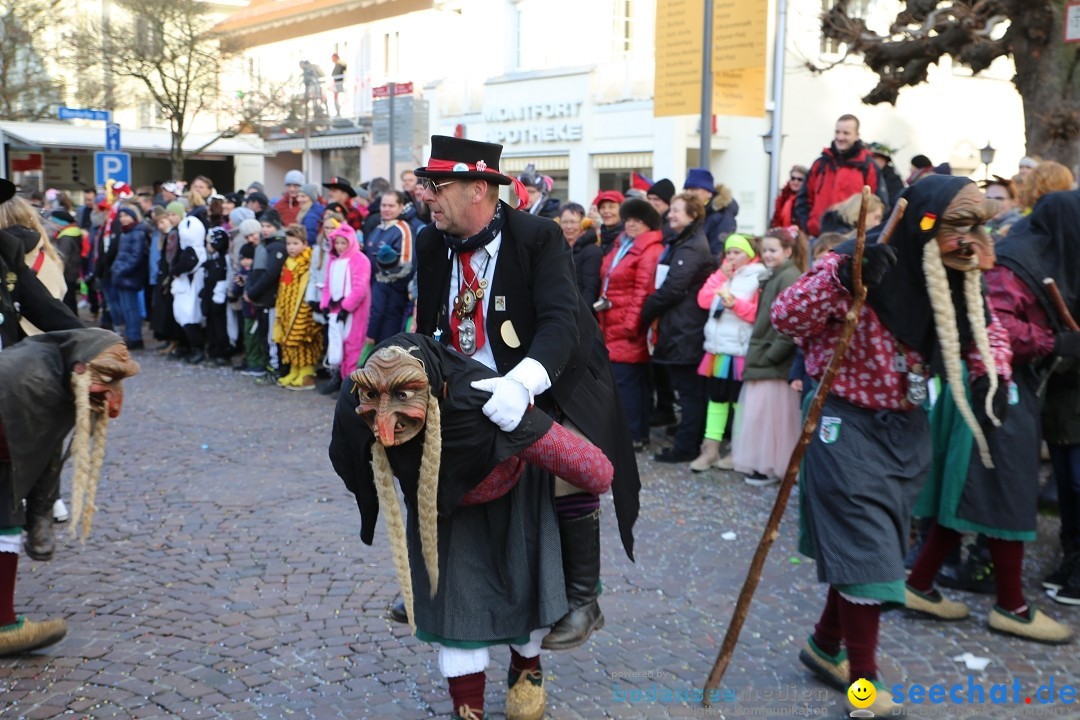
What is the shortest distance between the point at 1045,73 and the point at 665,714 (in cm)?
700

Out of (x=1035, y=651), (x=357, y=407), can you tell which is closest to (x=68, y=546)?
(x=357, y=407)

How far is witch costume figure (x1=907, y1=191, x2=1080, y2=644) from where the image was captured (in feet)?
16.7

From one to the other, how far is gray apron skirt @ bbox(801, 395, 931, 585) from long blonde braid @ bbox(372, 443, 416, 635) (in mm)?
1609

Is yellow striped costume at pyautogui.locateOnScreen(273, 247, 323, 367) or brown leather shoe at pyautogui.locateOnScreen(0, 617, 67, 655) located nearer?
brown leather shoe at pyautogui.locateOnScreen(0, 617, 67, 655)

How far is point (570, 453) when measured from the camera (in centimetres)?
363

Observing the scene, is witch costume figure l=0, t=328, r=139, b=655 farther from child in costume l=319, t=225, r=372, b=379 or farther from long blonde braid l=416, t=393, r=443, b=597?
child in costume l=319, t=225, r=372, b=379

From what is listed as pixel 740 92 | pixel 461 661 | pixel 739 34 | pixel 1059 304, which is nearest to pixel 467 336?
pixel 461 661

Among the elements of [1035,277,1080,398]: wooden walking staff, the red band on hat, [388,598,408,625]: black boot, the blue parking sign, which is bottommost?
[388,598,408,625]: black boot

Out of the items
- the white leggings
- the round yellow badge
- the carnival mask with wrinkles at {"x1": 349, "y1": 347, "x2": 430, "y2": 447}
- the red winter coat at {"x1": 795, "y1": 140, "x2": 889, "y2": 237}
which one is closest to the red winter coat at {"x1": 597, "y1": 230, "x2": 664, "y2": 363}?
the red winter coat at {"x1": 795, "y1": 140, "x2": 889, "y2": 237}

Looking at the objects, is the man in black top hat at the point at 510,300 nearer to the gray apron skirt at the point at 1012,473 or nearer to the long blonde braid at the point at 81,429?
the long blonde braid at the point at 81,429

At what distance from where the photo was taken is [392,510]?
11.3 ft

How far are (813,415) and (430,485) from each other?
1.50m

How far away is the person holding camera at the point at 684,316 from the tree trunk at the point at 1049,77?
2837 millimetres

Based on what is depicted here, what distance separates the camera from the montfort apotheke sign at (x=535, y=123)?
24.9 meters
